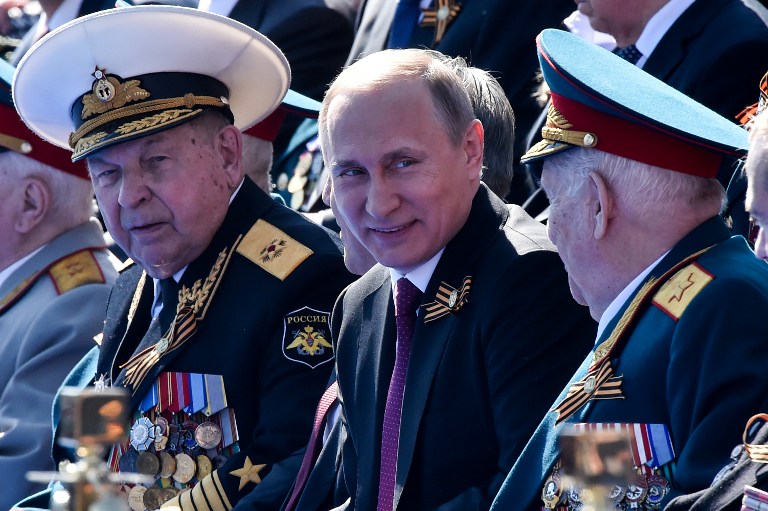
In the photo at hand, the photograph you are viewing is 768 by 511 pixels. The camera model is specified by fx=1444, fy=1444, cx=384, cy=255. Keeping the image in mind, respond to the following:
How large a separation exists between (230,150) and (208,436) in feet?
3.24

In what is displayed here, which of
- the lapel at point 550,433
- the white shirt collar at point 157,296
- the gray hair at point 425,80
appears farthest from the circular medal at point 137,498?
the lapel at point 550,433

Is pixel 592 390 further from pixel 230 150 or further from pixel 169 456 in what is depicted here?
pixel 230 150

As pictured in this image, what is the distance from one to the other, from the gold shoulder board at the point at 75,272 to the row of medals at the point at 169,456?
1229 millimetres

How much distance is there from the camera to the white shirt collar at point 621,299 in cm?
346

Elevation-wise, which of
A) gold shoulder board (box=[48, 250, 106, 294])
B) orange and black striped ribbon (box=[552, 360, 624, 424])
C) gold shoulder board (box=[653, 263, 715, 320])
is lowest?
gold shoulder board (box=[48, 250, 106, 294])

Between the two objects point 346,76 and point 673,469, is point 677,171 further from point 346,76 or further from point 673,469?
point 346,76

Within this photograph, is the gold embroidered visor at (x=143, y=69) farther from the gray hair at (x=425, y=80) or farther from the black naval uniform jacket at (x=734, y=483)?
the black naval uniform jacket at (x=734, y=483)

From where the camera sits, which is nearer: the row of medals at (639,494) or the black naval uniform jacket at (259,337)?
the row of medals at (639,494)

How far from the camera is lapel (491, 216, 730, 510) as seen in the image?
3369 millimetres

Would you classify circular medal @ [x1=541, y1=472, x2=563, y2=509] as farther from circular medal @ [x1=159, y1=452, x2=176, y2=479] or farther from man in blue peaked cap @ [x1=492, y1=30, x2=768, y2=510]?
circular medal @ [x1=159, y1=452, x2=176, y2=479]

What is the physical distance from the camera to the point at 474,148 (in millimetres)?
4055

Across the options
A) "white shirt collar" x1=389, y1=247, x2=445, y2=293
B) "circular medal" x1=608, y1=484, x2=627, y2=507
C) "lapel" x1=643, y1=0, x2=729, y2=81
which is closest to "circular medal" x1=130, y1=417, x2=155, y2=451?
"white shirt collar" x1=389, y1=247, x2=445, y2=293

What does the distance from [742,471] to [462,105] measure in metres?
1.53

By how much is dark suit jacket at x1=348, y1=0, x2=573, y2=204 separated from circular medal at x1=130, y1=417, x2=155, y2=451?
176 cm
